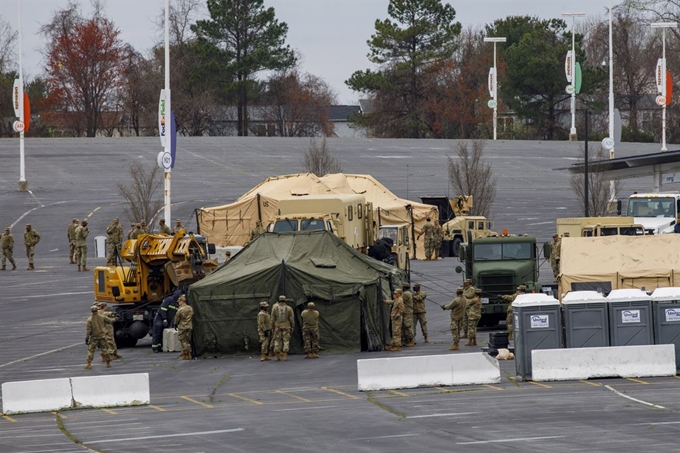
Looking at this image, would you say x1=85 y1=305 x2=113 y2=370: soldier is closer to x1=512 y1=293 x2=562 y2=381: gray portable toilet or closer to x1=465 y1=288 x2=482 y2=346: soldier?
x1=465 y1=288 x2=482 y2=346: soldier

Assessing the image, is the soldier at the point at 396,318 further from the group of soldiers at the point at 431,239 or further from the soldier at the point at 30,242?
the soldier at the point at 30,242

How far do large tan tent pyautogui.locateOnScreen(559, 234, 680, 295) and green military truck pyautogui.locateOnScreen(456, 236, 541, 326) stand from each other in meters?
0.90

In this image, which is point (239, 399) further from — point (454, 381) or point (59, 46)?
point (59, 46)

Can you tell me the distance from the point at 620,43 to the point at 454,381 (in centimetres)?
9710

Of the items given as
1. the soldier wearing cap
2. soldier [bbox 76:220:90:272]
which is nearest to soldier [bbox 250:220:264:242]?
soldier [bbox 76:220:90:272]

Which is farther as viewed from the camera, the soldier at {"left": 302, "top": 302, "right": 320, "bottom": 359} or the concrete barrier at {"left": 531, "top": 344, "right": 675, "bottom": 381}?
the soldier at {"left": 302, "top": 302, "right": 320, "bottom": 359}

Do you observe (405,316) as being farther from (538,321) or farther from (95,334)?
(95,334)

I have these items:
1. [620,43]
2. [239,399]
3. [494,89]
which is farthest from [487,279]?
[620,43]

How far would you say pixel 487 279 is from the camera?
1101 inches

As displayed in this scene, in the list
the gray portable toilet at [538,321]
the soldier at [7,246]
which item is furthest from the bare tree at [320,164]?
the gray portable toilet at [538,321]

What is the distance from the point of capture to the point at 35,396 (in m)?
19.1

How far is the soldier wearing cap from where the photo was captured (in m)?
24.1

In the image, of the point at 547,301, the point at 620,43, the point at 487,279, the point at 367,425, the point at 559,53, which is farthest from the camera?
the point at 620,43

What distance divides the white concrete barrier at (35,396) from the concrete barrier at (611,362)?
8.17m
